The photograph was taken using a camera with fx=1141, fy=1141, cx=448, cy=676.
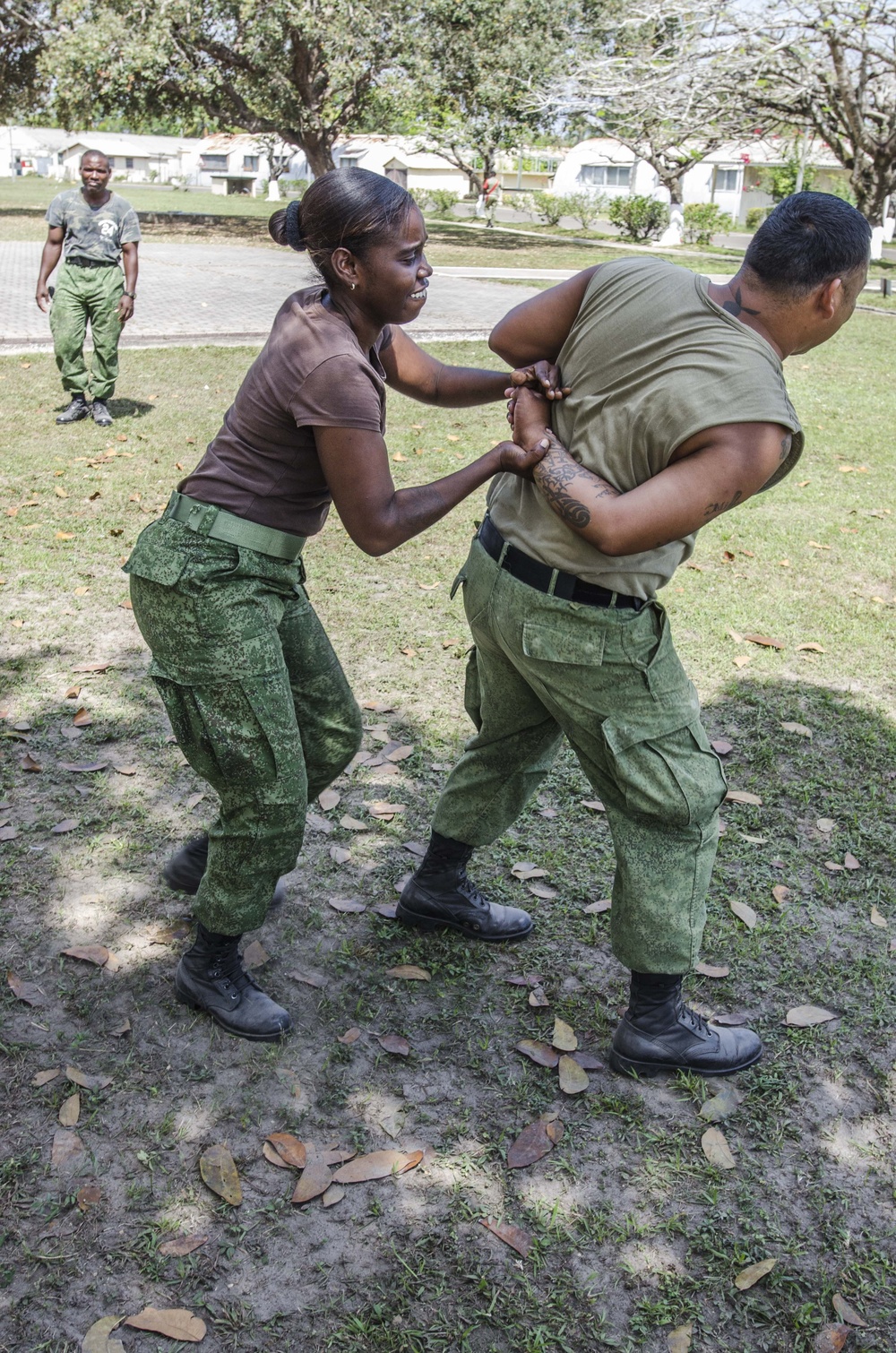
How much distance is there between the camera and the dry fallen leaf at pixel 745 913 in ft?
11.8

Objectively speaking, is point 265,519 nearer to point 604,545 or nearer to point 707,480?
point 604,545

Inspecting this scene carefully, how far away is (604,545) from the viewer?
92.1 inches

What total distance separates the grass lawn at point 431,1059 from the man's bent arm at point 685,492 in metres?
1.45

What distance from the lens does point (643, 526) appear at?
7.50ft

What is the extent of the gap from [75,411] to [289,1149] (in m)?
7.57

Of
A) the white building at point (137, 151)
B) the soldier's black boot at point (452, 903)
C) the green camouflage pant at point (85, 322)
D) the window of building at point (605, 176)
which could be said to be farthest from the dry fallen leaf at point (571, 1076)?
the white building at point (137, 151)

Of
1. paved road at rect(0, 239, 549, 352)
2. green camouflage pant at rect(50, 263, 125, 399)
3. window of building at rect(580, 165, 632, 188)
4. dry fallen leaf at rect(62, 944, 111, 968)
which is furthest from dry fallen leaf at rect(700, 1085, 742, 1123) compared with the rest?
window of building at rect(580, 165, 632, 188)

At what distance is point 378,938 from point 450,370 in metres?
1.66

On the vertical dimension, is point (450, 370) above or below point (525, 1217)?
above

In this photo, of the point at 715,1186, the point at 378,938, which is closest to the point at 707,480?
the point at 715,1186

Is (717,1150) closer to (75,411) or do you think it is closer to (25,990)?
(25,990)

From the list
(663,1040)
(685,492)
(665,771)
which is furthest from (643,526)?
(663,1040)

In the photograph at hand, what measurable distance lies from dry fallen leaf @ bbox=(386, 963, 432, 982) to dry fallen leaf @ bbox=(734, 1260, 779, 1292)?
3.82 feet

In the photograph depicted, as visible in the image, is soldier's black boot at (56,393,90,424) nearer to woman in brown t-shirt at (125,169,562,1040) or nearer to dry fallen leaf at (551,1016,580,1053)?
woman in brown t-shirt at (125,169,562,1040)
